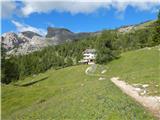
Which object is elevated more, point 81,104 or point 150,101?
point 81,104

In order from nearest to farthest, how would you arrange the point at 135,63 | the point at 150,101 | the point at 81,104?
the point at 81,104 → the point at 150,101 → the point at 135,63

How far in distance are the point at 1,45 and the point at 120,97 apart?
89.5m

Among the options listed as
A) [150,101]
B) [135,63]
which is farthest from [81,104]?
[135,63]

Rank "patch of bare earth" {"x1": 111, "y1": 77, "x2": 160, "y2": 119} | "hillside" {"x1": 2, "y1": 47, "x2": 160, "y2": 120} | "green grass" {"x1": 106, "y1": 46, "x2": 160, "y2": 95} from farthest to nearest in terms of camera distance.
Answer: "green grass" {"x1": 106, "y1": 46, "x2": 160, "y2": 95} < "patch of bare earth" {"x1": 111, "y1": 77, "x2": 160, "y2": 119} < "hillside" {"x1": 2, "y1": 47, "x2": 160, "y2": 120}

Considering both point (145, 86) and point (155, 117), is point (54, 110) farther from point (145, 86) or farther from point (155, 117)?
point (145, 86)

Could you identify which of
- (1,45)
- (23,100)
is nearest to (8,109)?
(23,100)

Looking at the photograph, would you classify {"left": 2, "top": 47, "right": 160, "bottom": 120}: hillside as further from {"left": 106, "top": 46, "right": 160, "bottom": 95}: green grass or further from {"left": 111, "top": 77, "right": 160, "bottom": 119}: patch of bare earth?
{"left": 106, "top": 46, "right": 160, "bottom": 95}: green grass

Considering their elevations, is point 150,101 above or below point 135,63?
below

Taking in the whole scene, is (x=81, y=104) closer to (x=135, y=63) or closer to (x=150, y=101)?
(x=150, y=101)

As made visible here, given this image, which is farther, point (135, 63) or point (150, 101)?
point (135, 63)

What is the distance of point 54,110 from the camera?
3319 centimetres

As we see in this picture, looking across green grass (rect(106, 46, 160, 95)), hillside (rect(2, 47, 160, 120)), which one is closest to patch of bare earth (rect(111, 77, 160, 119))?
hillside (rect(2, 47, 160, 120))

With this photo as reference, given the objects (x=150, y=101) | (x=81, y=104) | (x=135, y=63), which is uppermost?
(x=135, y=63)

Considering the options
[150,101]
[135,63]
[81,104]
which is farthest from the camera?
[135,63]
